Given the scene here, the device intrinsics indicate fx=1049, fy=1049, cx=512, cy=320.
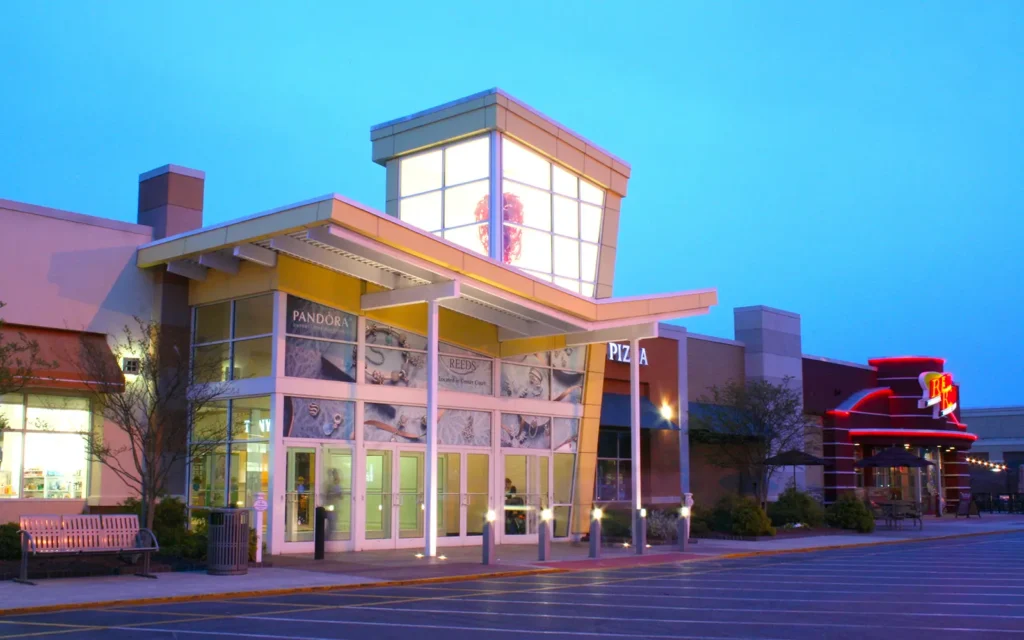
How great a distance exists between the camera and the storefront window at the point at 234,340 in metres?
22.5

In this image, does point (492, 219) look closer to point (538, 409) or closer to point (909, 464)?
point (538, 409)

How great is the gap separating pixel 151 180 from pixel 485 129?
27.6 ft

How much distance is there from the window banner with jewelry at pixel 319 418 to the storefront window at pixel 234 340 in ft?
3.17

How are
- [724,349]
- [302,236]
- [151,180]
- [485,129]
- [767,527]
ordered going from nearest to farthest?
1. [302,236]
2. [151,180]
3. [485,129]
4. [767,527]
5. [724,349]

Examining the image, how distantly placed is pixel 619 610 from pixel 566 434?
1511 cm

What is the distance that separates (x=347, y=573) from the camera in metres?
18.7

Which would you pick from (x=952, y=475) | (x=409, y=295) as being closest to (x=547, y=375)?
(x=409, y=295)

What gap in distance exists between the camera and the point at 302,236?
20.5 m

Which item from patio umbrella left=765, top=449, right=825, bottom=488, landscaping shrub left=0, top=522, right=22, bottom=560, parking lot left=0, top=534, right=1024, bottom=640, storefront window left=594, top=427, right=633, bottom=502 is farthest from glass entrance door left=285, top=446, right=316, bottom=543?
patio umbrella left=765, top=449, right=825, bottom=488

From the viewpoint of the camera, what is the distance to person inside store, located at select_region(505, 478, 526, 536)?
2749cm

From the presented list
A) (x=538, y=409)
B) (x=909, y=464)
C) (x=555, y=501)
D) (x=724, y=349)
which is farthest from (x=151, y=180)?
(x=909, y=464)

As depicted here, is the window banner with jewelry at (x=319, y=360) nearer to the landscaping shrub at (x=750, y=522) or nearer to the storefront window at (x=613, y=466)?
the storefront window at (x=613, y=466)

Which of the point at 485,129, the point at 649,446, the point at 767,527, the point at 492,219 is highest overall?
the point at 485,129

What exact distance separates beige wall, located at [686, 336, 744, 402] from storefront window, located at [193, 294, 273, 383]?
18.5m
